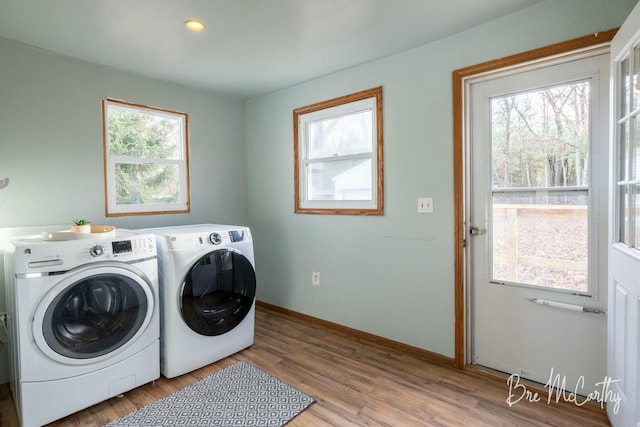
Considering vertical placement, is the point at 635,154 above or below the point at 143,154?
below

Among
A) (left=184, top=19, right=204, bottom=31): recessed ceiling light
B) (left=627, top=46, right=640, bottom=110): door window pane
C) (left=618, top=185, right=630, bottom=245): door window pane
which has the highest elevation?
(left=184, top=19, right=204, bottom=31): recessed ceiling light

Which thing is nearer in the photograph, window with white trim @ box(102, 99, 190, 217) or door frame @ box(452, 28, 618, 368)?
door frame @ box(452, 28, 618, 368)

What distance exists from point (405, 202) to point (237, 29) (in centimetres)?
160

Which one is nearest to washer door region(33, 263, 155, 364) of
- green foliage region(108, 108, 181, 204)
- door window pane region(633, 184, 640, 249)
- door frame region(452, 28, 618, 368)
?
green foliage region(108, 108, 181, 204)

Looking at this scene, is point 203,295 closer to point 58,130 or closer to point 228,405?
point 228,405

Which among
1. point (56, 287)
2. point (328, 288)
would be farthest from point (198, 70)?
point (328, 288)

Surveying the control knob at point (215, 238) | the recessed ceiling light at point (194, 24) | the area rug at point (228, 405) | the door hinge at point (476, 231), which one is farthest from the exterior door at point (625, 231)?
the control knob at point (215, 238)

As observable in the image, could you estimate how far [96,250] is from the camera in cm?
181

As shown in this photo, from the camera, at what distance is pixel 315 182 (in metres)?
3.08

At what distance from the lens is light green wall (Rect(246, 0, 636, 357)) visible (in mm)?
1961

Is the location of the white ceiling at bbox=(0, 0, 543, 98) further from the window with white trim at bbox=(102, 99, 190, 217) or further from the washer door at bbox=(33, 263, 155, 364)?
the washer door at bbox=(33, 263, 155, 364)

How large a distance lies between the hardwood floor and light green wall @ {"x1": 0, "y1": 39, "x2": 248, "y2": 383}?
1.06 metres

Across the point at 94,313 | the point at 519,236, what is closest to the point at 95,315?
the point at 94,313

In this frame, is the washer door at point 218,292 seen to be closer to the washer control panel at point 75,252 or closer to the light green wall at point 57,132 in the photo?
the washer control panel at point 75,252
